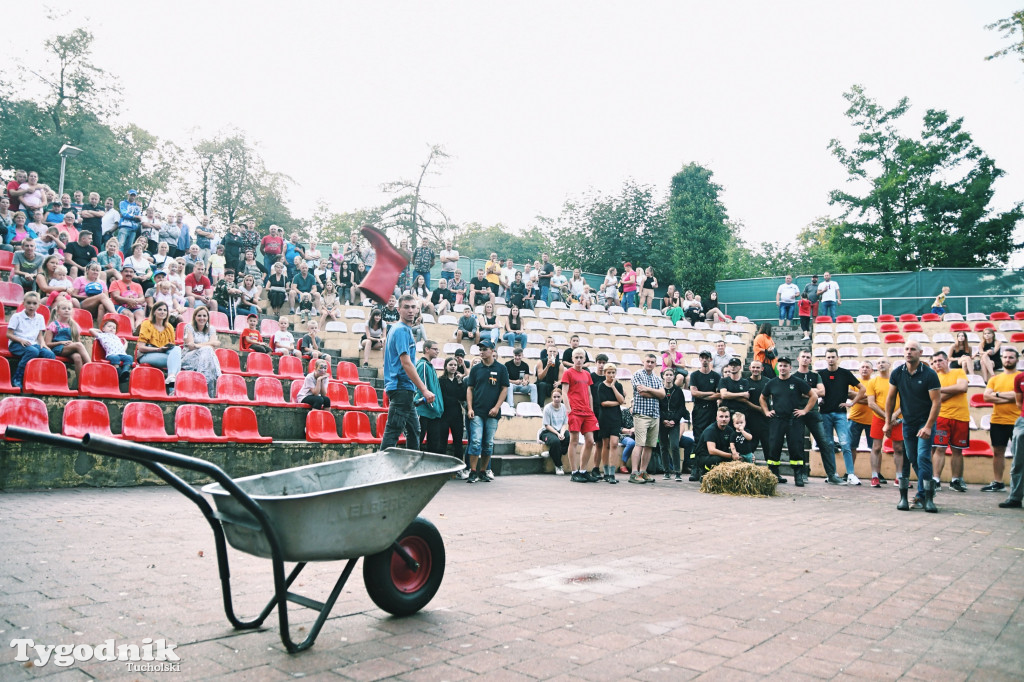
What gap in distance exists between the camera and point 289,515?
119 inches

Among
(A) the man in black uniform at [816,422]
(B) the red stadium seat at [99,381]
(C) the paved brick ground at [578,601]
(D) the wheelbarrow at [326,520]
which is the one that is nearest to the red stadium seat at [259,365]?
(B) the red stadium seat at [99,381]

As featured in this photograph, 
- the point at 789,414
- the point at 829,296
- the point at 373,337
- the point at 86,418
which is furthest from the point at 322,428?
the point at 829,296

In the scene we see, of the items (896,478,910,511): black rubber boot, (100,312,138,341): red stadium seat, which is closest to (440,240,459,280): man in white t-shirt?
(100,312,138,341): red stadium seat

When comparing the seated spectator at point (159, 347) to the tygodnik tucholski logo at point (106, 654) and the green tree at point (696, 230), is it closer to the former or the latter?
the tygodnik tucholski logo at point (106, 654)

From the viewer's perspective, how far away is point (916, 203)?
40219mm

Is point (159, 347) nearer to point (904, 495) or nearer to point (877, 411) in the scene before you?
point (904, 495)

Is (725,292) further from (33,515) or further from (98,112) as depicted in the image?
(98,112)

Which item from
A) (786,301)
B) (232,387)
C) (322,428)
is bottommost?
(322,428)

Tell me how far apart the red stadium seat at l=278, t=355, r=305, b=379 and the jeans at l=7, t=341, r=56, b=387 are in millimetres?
3837

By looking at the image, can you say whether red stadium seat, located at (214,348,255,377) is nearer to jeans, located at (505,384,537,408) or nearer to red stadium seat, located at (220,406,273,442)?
red stadium seat, located at (220,406,273,442)

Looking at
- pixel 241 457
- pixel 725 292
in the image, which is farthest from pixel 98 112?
pixel 241 457

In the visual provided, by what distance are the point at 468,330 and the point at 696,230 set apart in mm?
23879

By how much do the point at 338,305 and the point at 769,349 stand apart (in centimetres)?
1029

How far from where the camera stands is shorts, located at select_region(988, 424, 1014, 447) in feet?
33.9
